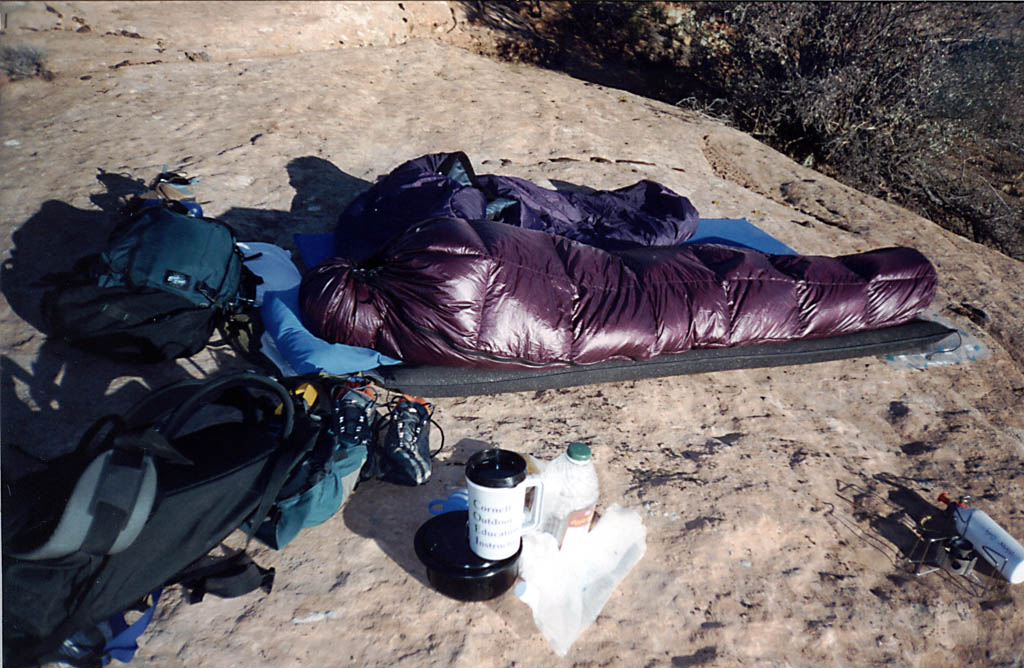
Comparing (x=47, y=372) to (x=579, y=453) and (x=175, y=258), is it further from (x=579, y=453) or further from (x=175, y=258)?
(x=579, y=453)

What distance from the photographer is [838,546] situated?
7.36ft

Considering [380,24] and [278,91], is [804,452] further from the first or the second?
[380,24]

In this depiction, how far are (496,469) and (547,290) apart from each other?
45.9 inches

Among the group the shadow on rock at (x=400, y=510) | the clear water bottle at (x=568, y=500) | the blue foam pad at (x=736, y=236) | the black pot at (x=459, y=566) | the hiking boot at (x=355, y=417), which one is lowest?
the shadow on rock at (x=400, y=510)

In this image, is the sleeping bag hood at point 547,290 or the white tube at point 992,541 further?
the sleeping bag hood at point 547,290

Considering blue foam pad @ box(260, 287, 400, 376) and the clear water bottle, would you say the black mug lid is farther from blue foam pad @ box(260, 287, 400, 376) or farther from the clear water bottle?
blue foam pad @ box(260, 287, 400, 376)

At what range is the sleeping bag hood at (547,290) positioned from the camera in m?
2.68

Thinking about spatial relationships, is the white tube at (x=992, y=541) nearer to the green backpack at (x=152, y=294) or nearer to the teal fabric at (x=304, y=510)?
the teal fabric at (x=304, y=510)

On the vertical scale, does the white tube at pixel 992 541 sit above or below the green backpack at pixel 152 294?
above

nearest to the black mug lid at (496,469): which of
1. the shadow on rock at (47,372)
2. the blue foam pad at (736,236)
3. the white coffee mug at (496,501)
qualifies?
the white coffee mug at (496,501)

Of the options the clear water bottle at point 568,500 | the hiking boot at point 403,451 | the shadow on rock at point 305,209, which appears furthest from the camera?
the shadow on rock at point 305,209

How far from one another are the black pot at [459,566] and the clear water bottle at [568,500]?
19 cm

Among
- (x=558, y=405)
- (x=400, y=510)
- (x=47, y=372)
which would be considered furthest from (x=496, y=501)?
(x=47, y=372)

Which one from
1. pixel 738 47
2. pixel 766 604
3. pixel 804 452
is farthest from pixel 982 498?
pixel 738 47
